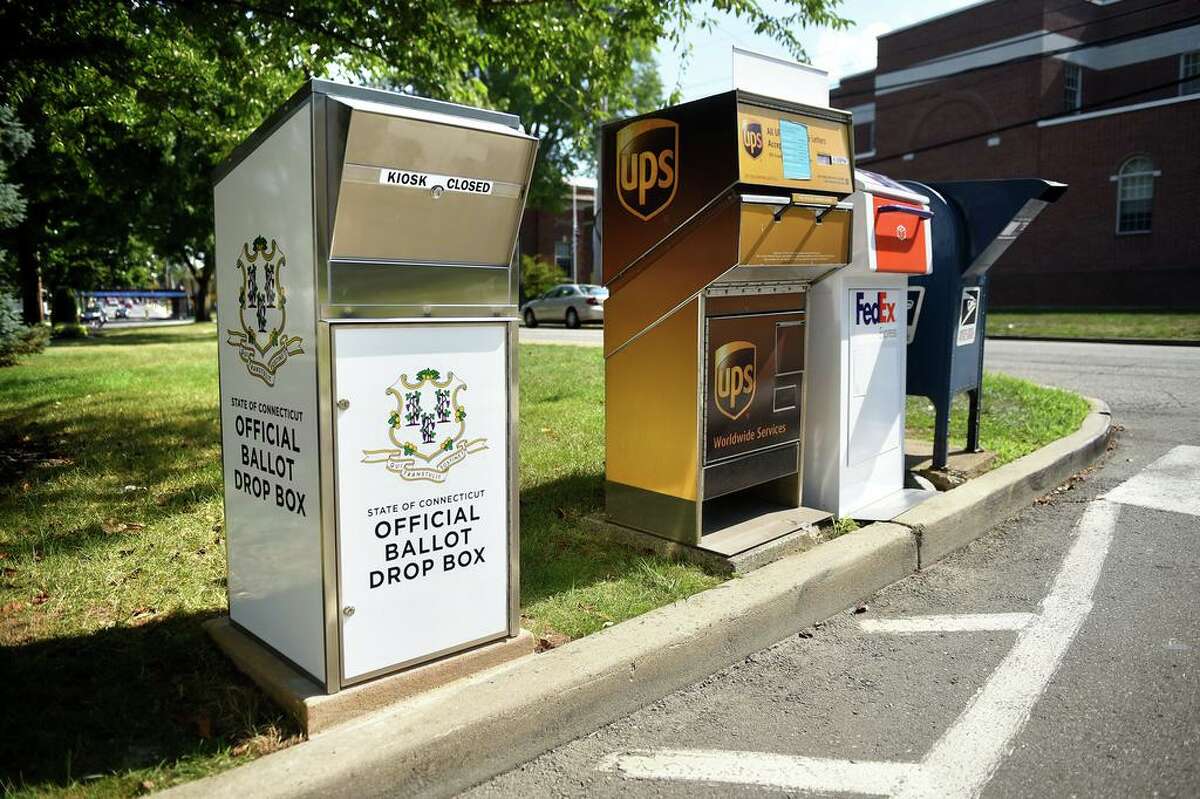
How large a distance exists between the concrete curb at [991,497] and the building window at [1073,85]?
31041 millimetres

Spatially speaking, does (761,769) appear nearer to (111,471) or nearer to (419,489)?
(419,489)

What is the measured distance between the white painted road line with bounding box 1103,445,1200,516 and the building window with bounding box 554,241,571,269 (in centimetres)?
4164

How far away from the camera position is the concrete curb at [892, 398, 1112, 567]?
15.7 ft

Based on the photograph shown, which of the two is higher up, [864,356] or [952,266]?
[952,266]

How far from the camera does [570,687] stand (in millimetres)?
2902

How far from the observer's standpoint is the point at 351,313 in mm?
2639

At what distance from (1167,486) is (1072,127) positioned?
29.1m

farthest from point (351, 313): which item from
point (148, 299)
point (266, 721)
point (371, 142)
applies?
point (148, 299)

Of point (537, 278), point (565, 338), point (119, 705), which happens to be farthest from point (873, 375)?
point (537, 278)

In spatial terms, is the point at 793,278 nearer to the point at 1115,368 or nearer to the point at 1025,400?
the point at 1025,400

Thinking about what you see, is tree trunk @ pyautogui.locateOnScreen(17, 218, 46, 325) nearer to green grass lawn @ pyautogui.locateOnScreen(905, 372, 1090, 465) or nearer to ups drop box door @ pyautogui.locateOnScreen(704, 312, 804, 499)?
green grass lawn @ pyautogui.locateOnScreen(905, 372, 1090, 465)

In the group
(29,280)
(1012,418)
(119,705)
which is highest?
(29,280)

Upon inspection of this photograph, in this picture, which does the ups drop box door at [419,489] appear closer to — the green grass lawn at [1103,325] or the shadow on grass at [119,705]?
the shadow on grass at [119,705]

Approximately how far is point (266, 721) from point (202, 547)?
1909 millimetres
